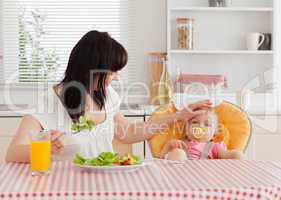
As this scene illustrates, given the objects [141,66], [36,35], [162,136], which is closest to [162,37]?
[141,66]

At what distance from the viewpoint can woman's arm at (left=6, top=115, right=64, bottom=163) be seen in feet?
7.09

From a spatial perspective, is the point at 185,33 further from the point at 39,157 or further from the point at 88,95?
the point at 39,157

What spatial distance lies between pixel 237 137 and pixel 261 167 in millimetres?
633

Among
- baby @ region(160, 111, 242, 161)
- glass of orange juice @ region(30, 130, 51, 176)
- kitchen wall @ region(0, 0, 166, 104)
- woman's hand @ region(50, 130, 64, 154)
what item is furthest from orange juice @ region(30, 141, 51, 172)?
kitchen wall @ region(0, 0, 166, 104)

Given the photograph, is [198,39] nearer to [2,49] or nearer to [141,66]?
[141,66]

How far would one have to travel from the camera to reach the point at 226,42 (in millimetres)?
4262

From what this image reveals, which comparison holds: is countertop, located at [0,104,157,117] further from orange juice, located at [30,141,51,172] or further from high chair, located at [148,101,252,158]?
orange juice, located at [30,141,51,172]

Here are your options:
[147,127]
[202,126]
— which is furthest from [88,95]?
[202,126]

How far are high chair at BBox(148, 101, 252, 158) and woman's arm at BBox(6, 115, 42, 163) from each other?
0.63m

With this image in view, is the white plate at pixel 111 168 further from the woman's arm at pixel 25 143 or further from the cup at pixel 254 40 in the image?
the cup at pixel 254 40

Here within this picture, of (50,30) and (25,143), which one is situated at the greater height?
(50,30)

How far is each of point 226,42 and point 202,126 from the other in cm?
160

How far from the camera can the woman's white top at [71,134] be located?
2.49 m

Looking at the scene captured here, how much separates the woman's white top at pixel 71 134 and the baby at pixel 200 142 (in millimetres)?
309
